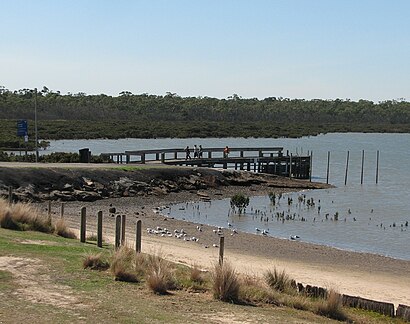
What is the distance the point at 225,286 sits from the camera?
505 inches

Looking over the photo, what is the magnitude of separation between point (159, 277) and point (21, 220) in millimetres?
8271

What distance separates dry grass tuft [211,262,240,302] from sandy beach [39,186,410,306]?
14.7 feet

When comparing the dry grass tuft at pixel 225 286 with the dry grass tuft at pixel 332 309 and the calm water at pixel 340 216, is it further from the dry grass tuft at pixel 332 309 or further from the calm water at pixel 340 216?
the calm water at pixel 340 216

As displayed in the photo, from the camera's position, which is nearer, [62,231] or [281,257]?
[62,231]

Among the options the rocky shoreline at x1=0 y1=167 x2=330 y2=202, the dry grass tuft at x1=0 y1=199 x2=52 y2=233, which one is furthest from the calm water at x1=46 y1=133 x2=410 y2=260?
the dry grass tuft at x1=0 y1=199 x2=52 y2=233

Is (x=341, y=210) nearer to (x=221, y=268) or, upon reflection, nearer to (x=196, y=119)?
(x=221, y=268)

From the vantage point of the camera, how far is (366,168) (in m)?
70.8

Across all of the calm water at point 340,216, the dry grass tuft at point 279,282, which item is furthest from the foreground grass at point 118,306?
the calm water at point 340,216

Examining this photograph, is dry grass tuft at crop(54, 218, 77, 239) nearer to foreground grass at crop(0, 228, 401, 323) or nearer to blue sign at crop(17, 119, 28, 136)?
foreground grass at crop(0, 228, 401, 323)

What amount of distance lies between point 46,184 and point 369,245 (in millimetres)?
16934

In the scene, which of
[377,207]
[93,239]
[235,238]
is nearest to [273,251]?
[235,238]

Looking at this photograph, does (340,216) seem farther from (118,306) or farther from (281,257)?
(118,306)

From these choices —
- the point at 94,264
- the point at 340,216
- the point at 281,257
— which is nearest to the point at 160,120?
the point at 340,216

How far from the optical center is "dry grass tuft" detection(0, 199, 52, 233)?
64.0 ft
